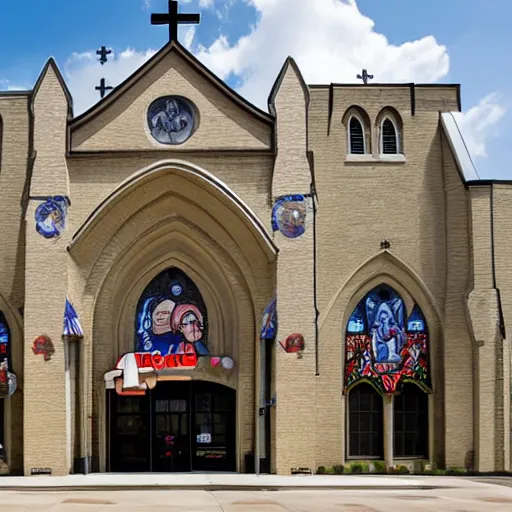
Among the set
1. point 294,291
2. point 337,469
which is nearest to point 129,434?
point 337,469

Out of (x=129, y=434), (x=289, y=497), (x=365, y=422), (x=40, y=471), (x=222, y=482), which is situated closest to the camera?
(x=289, y=497)

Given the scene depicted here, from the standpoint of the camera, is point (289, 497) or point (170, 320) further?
point (170, 320)

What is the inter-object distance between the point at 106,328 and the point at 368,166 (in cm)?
870

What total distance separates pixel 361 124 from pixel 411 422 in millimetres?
8606

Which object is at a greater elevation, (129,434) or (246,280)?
(246,280)

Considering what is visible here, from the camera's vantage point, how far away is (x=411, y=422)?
29.0m

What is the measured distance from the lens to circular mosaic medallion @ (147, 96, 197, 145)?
92.9ft

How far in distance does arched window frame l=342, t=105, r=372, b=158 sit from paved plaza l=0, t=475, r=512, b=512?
30.1 feet

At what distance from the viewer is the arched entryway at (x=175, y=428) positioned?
28891 millimetres

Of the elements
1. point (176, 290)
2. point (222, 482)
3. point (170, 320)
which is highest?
point (176, 290)

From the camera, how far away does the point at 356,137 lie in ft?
96.8

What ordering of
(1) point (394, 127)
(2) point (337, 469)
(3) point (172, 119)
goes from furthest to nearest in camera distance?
(1) point (394, 127), (3) point (172, 119), (2) point (337, 469)

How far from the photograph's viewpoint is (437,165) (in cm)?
2934

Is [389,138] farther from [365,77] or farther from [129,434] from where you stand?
[129,434]
